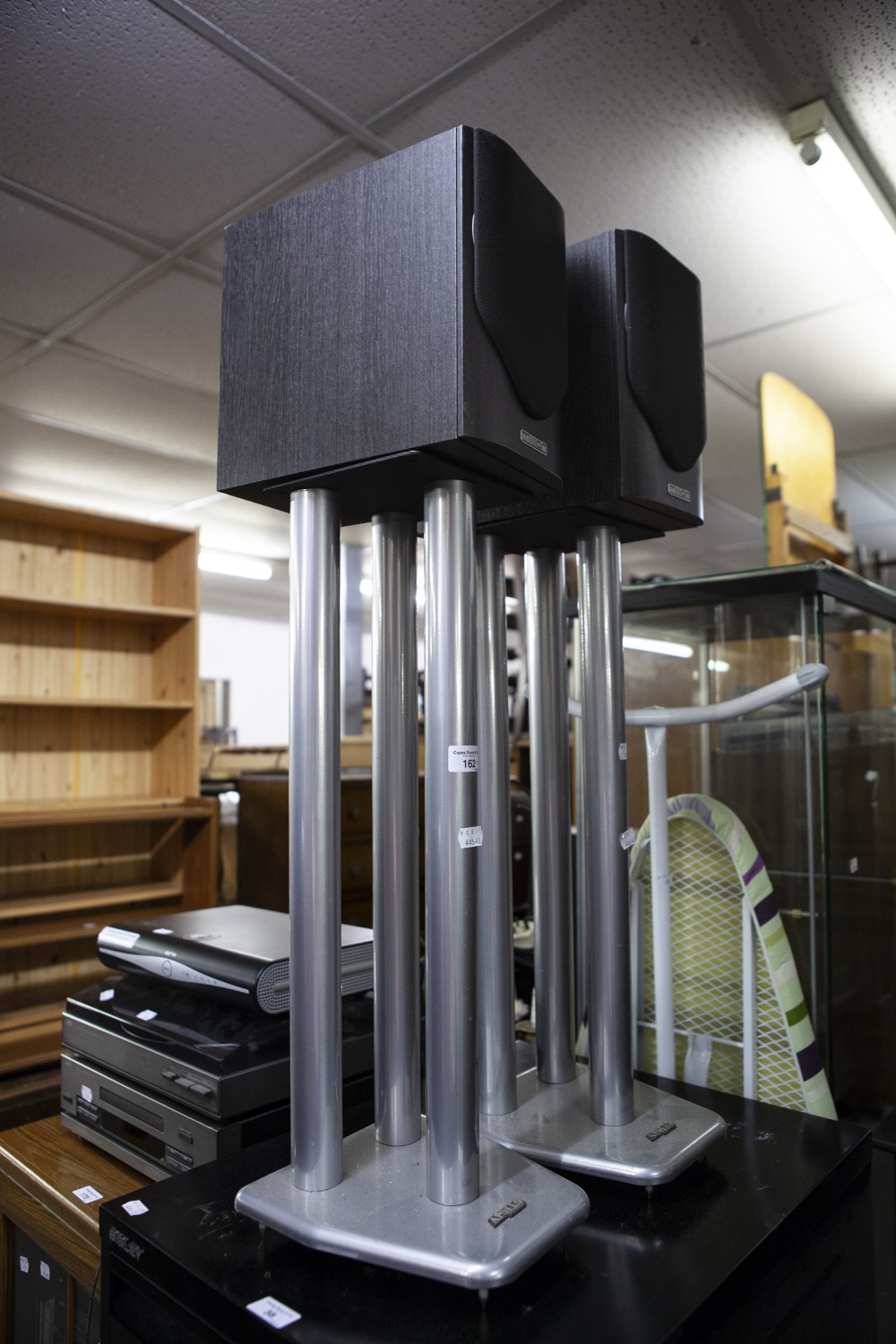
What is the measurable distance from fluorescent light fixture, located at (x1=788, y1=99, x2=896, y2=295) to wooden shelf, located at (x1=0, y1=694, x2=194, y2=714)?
275 centimetres

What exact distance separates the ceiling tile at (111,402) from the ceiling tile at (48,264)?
35 centimetres

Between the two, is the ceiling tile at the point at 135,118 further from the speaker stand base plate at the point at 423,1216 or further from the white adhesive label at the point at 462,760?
the speaker stand base plate at the point at 423,1216

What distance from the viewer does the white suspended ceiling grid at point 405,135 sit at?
179cm

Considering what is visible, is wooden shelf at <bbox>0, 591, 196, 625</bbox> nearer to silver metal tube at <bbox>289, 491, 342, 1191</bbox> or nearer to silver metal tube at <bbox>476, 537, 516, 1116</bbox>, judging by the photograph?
silver metal tube at <bbox>476, 537, 516, 1116</bbox>

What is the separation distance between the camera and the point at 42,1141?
122 centimetres

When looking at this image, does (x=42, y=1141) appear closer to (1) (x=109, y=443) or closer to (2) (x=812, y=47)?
(2) (x=812, y=47)

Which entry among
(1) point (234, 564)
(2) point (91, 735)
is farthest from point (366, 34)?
(1) point (234, 564)

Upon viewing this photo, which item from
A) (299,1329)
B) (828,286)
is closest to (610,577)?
(299,1329)

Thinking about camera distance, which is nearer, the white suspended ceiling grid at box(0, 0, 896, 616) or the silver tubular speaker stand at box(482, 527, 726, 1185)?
the silver tubular speaker stand at box(482, 527, 726, 1185)

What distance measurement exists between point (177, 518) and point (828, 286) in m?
3.85

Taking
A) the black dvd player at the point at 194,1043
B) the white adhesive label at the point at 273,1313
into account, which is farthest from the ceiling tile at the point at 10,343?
the white adhesive label at the point at 273,1313

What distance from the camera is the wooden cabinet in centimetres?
346

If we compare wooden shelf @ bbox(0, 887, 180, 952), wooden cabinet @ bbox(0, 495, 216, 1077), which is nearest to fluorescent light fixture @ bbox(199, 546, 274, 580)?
wooden cabinet @ bbox(0, 495, 216, 1077)

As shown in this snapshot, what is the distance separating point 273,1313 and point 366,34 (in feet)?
6.80
